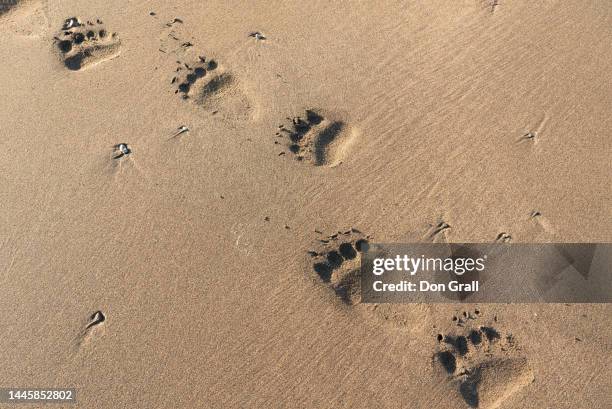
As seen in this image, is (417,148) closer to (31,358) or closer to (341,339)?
(341,339)

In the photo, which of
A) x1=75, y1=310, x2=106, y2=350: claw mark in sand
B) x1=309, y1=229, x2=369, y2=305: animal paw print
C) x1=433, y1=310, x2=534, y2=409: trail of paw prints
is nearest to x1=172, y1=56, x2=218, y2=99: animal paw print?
x1=309, y1=229, x2=369, y2=305: animal paw print

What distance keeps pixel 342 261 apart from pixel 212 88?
3283mm

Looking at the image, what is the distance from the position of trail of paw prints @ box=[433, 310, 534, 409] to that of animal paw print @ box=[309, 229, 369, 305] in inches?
55.1

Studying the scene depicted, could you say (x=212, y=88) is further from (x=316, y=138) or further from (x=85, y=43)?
(x=85, y=43)

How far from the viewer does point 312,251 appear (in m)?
5.29

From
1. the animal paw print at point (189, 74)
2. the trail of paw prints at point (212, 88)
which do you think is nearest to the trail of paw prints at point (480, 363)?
the trail of paw prints at point (212, 88)

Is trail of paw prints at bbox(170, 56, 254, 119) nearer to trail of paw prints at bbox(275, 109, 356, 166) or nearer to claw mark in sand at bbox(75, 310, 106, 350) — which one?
trail of paw prints at bbox(275, 109, 356, 166)

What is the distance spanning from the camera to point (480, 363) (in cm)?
505

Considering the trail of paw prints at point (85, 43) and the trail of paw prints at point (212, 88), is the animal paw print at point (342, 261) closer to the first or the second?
the trail of paw prints at point (212, 88)

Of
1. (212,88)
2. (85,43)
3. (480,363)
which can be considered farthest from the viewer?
(85,43)

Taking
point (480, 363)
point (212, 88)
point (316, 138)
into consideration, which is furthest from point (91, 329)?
point (480, 363)

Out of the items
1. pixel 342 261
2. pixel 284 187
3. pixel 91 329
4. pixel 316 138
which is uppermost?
pixel 316 138

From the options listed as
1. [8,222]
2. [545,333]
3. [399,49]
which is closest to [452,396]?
[545,333]

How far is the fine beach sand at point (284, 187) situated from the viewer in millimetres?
5066
